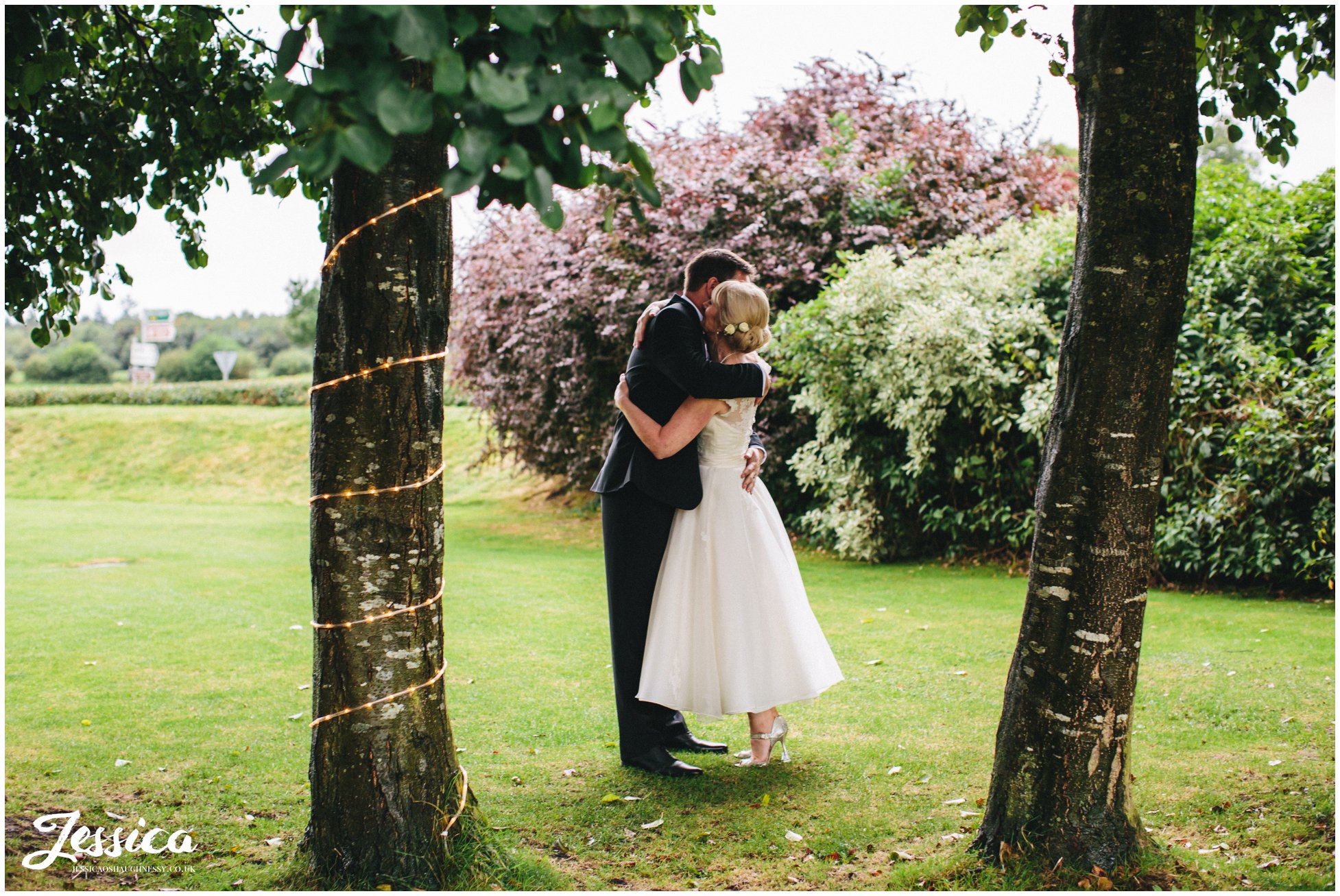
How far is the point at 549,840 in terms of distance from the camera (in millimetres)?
3572

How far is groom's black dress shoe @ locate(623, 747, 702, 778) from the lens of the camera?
4254 millimetres

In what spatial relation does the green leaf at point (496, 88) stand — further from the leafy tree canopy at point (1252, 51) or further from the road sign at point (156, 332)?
the road sign at point (156, 332)

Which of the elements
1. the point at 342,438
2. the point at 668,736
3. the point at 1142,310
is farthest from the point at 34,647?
the point at 1142,310

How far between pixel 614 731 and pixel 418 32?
12.7ft

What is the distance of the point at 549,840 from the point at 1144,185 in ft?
9.60

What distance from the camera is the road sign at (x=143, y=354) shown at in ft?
137

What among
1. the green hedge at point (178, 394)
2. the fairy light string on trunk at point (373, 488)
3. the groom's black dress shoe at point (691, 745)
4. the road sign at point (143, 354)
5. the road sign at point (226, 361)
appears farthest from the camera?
the road sign at point (143, 354)

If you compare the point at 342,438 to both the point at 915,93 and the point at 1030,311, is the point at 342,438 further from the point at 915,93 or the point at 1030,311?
the point at 915,93

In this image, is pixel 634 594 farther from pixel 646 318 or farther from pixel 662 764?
pixel 646 318

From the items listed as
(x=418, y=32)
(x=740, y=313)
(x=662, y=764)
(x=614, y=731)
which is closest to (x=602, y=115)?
(x=418, y=32)

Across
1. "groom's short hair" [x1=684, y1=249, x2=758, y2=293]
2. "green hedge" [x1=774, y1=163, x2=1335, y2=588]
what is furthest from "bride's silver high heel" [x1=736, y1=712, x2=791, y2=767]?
"green hedge" [x1=774, y1=163, x2=1335, y2=588]

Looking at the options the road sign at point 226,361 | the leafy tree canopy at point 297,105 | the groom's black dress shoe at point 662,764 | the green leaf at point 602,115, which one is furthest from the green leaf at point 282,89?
the road sign at point 226,361

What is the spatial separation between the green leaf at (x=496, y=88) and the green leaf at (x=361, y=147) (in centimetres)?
22

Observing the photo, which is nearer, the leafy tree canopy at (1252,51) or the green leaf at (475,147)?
the green leaf at (475,147)
